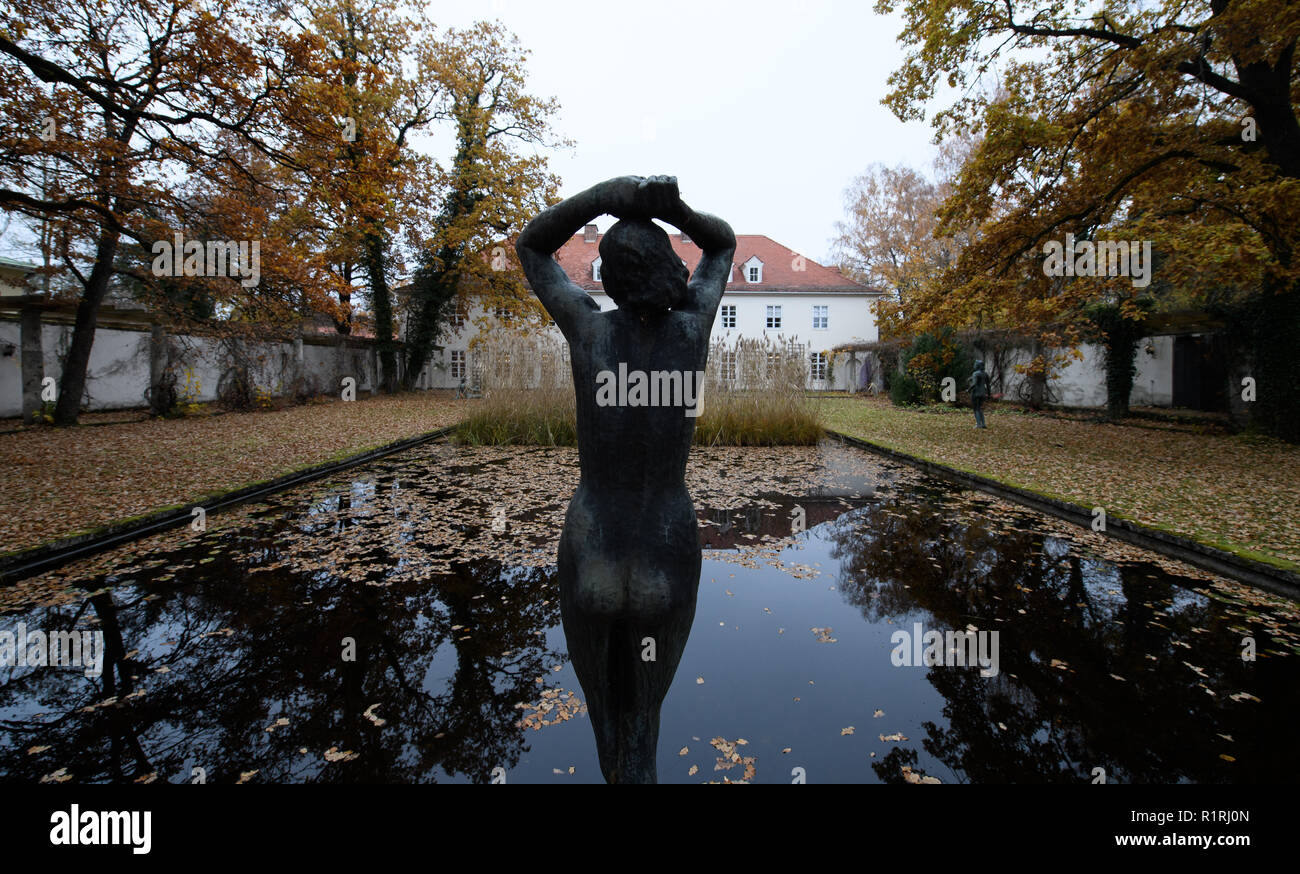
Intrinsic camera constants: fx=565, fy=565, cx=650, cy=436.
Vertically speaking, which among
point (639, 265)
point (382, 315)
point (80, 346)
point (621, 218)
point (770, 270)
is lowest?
point (639, 265)

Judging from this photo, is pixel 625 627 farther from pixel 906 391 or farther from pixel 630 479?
pixel 906 391

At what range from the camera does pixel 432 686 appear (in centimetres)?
255

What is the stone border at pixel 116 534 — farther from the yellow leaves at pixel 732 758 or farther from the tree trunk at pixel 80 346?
the tree trunk at pixel 80 346

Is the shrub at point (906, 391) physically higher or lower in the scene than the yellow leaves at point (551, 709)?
higher

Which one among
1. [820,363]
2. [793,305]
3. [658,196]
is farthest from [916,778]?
[793,305]

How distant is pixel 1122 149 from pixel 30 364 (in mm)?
19850

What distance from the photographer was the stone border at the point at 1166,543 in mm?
3750

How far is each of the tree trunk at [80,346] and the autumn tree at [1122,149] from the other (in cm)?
1533

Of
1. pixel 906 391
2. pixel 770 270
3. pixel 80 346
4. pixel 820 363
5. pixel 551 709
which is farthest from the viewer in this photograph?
pixel 770 270

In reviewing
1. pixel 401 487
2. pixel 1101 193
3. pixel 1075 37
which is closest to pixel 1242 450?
pixel 1101 193

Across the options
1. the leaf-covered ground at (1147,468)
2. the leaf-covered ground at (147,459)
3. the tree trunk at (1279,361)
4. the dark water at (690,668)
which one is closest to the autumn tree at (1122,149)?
the tree trunk at (1279,361)

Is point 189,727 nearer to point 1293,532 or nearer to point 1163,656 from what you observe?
point 1163,656

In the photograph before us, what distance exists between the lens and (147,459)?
7.66m

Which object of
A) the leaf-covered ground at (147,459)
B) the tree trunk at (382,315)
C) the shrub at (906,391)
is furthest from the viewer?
the tree trunk at (382,315)
